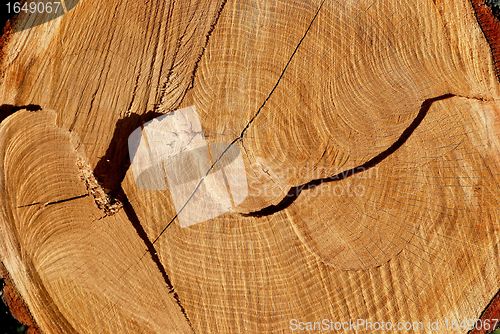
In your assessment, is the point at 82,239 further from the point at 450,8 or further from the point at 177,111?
the point at 450,8

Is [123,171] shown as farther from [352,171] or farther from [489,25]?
[489,25]

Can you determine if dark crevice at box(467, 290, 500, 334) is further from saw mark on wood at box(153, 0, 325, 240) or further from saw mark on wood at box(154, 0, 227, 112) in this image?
saw mark on wood at box(154, 0, 227, 112)

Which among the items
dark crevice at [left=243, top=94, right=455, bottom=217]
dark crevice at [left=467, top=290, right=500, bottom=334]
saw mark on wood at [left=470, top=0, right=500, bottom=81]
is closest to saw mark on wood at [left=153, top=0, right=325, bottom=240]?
dark crevice at [left=243, top=94, right=455, bottom=217]

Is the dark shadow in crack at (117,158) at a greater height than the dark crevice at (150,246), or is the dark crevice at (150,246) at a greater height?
the dark shadow in crack at (117,158)

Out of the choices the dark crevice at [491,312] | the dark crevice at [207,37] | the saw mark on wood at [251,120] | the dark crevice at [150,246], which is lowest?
the dark crevice at [491,312]

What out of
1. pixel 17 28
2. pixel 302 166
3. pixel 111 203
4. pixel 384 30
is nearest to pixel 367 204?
pixel 302 166

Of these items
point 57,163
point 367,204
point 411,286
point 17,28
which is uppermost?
point 17,28

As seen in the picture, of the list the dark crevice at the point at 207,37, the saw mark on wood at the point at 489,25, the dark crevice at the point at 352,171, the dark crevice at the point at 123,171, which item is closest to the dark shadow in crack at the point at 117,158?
the dark crevice at the point at 123,171

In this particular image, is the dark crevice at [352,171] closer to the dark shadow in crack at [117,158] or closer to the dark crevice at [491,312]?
the dark shadow in crack at [117,158]
